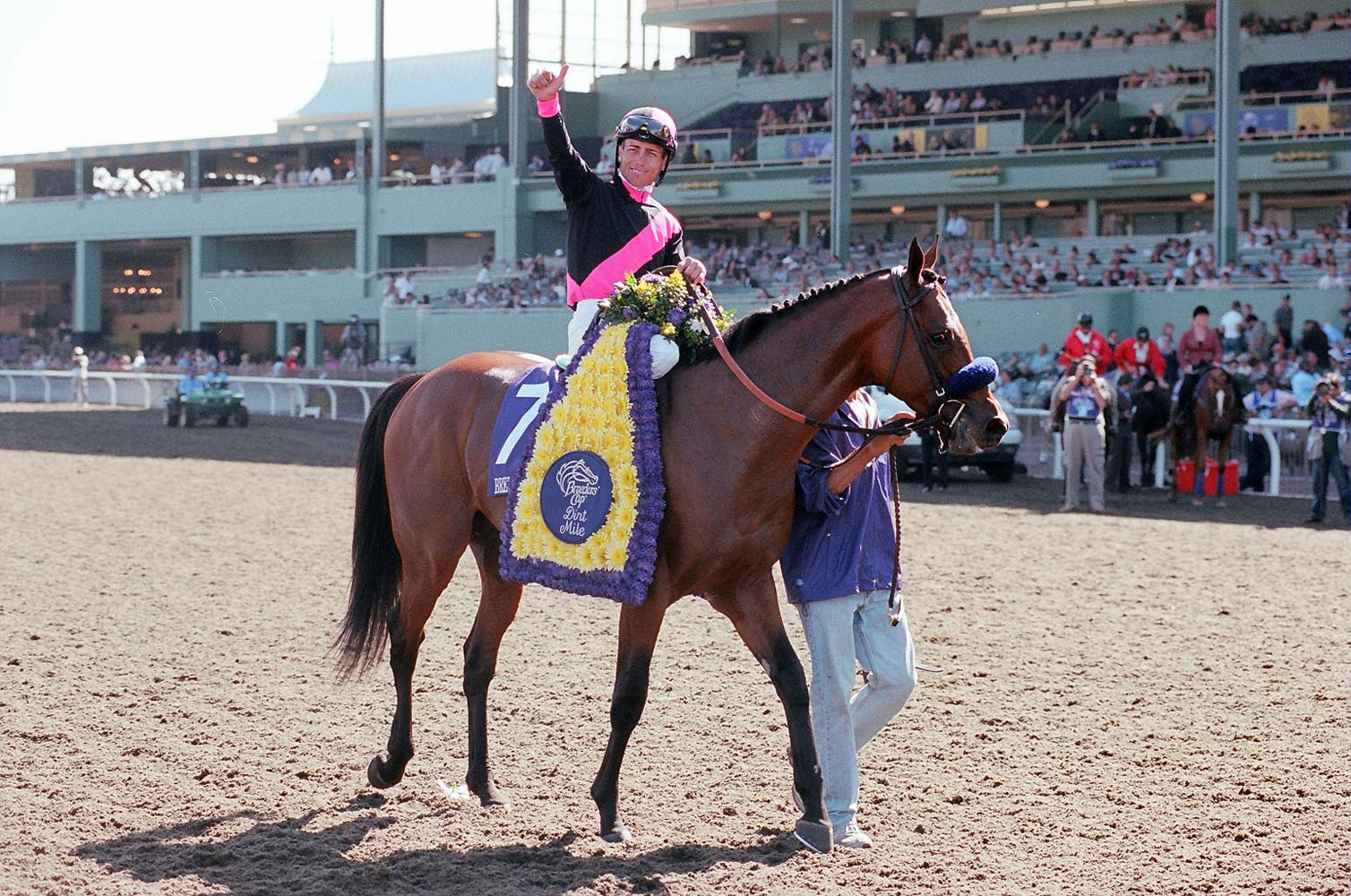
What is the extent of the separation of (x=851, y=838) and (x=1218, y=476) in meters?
11.7

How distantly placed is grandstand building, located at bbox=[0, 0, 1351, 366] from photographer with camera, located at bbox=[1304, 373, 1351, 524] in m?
6.29

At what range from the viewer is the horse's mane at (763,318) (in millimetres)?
4496

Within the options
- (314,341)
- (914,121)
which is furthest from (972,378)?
(314,341)

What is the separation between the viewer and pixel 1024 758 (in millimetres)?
5430

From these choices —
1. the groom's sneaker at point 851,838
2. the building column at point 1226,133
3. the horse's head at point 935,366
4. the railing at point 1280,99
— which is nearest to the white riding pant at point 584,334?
the horse's head at point 935,366

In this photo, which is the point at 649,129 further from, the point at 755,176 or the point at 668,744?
the point at 755,176

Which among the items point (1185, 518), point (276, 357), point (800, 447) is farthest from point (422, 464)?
point (276, 357)

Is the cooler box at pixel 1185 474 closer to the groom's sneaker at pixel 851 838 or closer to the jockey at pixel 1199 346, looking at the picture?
the jockey at pixel 1199 346

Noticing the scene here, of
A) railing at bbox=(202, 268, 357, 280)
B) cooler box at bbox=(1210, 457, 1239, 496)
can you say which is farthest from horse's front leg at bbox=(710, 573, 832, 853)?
railing at bbox=(202, 268, 357, 280)

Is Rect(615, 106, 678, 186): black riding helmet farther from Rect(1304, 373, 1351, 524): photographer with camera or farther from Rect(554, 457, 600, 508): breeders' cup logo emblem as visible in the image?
Rect(1304, 373, 1351, 524): photographer with camera

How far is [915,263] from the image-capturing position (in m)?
4.24

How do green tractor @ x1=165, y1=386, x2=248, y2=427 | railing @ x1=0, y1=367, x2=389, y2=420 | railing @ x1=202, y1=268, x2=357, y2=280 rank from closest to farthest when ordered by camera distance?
1. green tractor @ x1=165, y1=386, x2=248, y2=427
2. railing @ x1=0, y1=367, x2=389, y2=420
3. railing @ x1=202, y1=268, x2=357, y2=280

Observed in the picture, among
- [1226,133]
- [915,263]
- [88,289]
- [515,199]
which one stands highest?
[515,199]

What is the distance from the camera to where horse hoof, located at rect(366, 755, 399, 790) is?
16.5 ft
